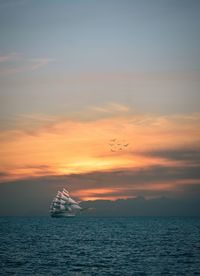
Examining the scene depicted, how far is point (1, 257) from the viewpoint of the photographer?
64.8 metres

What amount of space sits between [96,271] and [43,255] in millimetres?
18460

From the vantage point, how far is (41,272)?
5122 centimetres

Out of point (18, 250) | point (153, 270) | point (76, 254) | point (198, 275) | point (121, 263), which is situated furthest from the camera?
point (18, 250)

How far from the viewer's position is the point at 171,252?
7188cm

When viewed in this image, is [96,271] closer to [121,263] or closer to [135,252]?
[121,263]

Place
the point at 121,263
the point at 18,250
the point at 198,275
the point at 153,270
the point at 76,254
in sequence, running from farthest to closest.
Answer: the point at 18,250 < the point at 76,254 < the point at 121,263 < the point at 153,270 < the point at 198,275

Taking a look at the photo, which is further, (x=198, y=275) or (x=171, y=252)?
(x=171, y=252)

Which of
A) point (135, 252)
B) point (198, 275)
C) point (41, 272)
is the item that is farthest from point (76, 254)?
point (198, 275)

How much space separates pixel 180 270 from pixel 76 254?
22138 mm

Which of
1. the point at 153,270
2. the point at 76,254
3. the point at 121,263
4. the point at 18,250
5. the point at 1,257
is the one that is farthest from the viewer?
the point at 18,250

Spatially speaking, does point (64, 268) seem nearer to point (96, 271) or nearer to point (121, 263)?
point (96, 271)

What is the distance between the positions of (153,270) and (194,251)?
2241 centimetres

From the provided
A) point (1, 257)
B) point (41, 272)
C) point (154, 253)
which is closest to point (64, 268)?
point (41, 272)

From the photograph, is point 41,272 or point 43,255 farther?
point 43,255
